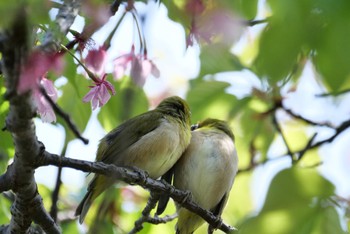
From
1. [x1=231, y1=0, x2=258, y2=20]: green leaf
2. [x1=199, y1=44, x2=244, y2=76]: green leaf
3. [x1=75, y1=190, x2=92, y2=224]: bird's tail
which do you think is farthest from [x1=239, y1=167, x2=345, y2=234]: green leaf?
[x1=75, y1=190, x2=92, y2=224]: bird's tail

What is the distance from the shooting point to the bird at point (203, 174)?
13.8 ft

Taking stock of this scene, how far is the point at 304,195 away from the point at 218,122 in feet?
10.5

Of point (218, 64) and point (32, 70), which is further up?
point (32, 70)

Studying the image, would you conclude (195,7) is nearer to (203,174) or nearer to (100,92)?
(100,92)

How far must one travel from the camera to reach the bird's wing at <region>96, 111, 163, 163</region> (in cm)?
397

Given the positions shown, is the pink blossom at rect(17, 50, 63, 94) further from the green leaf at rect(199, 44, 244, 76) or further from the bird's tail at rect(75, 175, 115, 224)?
the bird's tail at rect(75, 175, 115, 224)

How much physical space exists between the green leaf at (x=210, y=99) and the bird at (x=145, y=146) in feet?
0.73

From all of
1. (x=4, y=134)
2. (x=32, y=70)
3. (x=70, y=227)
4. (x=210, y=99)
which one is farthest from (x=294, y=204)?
(x=70, y=227)

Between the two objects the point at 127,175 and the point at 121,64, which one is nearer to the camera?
the point at 127,175

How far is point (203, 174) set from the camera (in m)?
4.21

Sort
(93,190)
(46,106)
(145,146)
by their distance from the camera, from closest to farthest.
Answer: (46,106) → (93,190) → (145,146)

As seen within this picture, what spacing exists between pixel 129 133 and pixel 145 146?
0.75 feet

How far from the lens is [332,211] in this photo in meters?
1.55

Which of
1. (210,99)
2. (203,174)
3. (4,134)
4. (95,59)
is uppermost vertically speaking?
(95,59)
